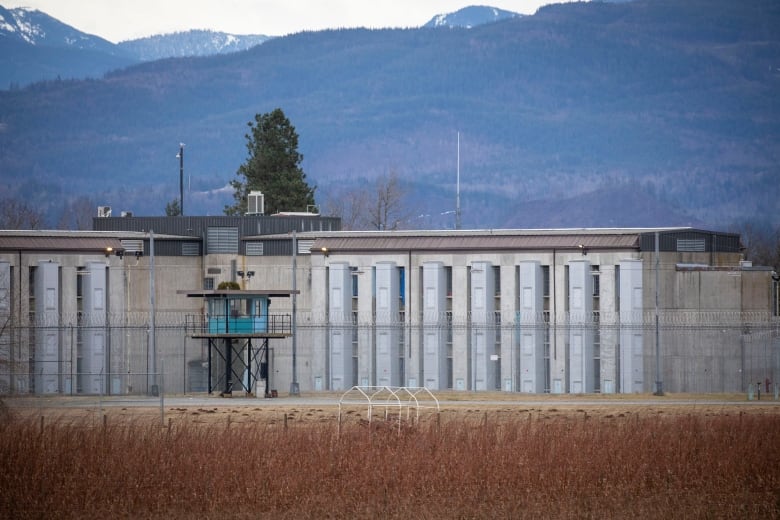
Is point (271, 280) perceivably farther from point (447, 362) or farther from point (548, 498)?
point (548, 498)

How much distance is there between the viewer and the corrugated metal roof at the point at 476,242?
64.2m

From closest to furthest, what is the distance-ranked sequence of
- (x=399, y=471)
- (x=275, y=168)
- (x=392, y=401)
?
(x=399, y=471) → (x=392, y=401) → (x=275, y=168)

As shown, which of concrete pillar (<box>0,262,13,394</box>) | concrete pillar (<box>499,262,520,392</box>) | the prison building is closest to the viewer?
concrete pillar (<box>0,262,13,394</box>)

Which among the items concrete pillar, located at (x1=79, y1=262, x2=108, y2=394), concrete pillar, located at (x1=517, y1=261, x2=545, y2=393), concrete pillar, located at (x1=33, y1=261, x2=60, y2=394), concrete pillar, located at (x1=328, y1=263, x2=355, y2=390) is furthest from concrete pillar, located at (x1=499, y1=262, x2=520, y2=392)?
concrete pillar, located at (x1=33, y1=261, x2=60, y2=394)

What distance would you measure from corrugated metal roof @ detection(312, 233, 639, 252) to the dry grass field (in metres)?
21.1

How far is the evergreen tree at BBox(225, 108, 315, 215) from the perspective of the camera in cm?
10650

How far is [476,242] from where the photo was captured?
66.6 m

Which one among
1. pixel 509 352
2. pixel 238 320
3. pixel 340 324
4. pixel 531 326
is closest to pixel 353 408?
pixel 238 320

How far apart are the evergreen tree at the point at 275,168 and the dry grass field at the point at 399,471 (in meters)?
63.4

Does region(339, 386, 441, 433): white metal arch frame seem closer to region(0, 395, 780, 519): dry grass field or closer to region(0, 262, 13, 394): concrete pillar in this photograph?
region(0, 395, 780, 519): dry grass field

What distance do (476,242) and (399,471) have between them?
98.9ft

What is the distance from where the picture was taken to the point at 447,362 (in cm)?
6406

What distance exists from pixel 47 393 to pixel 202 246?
1441 centimetres

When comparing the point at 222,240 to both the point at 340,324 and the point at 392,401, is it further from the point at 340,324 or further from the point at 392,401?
the point at 392,401
